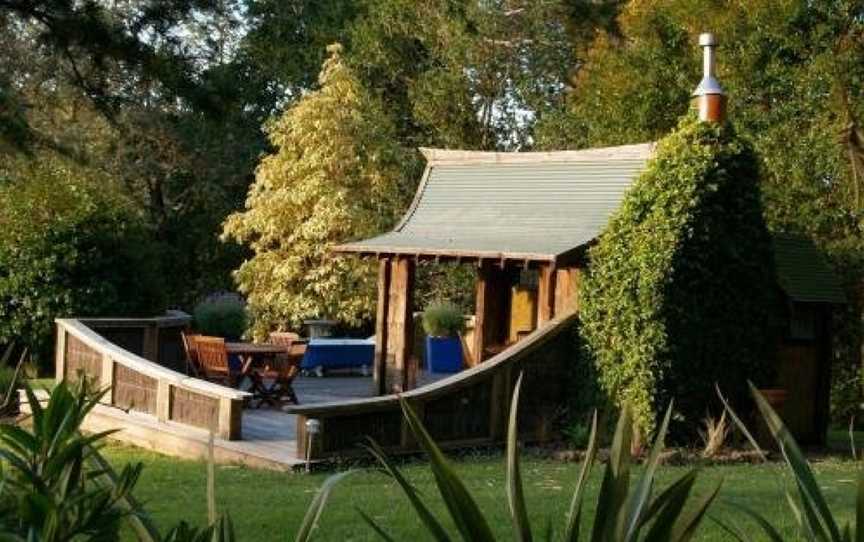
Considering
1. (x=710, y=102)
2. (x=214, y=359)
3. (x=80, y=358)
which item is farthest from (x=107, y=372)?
(x=710, y=102)

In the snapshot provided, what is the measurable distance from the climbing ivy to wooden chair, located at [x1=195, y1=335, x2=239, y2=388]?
4.80 m

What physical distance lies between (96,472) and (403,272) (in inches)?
581

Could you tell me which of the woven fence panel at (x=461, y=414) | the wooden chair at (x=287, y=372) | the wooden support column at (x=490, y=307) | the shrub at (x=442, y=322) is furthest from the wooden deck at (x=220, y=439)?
the shrub at (x=442, y=322)

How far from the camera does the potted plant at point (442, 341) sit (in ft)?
71.3

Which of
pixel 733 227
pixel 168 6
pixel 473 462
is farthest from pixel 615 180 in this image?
pixel 168 6

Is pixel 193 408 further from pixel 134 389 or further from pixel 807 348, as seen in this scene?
Result: pixel 807 348

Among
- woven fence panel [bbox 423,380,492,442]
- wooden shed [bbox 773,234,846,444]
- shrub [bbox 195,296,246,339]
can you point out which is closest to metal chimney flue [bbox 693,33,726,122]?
wooden shed [bbox 773,234,846,444]

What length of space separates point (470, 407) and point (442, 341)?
26.4 ft

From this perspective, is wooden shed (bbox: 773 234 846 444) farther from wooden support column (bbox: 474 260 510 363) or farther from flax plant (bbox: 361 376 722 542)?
flax plant (bbox: 361 376 722 542)

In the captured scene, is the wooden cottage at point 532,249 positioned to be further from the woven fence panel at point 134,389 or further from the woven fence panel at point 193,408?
the woven fence panel at point 193,408

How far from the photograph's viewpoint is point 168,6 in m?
10.7

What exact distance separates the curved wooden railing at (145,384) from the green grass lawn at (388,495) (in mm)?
685

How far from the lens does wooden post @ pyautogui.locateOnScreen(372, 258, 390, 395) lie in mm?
17453

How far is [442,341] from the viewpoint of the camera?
2162 centimetres
